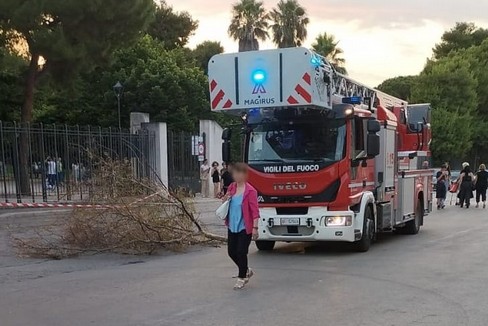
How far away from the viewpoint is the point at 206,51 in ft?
198

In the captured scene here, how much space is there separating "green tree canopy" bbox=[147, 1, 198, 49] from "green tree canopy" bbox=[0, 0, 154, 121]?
30323 mm

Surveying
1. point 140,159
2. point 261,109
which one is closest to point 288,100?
point 261,109

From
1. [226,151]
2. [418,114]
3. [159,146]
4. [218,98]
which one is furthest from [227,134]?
[159,146]

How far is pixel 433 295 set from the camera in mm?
7793

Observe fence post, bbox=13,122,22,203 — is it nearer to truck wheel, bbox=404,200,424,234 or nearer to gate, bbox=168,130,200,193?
gate, bbox=168,130,200,193

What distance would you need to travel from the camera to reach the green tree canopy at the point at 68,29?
2162cm

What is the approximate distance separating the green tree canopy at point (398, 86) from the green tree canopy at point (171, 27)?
1024 inches

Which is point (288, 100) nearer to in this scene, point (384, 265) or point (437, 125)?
point (384, 265)

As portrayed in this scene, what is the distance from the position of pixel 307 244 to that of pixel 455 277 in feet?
14.7

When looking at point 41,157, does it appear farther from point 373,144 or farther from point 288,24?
point 288,24

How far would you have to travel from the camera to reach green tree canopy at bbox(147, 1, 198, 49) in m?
54.7

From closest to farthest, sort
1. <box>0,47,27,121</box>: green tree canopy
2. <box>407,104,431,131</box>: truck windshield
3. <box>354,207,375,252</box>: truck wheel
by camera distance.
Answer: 1. <box>354,207,375,252</box>: truck wheel
2. <box>407,104,431,131</box>: truck windshield
3. <box>0,47,27,121</box>: green tree canopy

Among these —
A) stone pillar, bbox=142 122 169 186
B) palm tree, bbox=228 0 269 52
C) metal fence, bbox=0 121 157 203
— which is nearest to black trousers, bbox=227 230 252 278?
metal fence, bbox=0 121 157 203

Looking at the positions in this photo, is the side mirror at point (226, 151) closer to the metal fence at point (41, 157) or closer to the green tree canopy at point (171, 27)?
the metal fence at point (41, 157)
